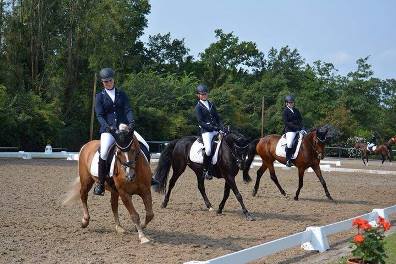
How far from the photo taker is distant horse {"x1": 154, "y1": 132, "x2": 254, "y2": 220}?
10.5 meters

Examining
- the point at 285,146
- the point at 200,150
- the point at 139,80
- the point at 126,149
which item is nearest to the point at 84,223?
the point at 126,149

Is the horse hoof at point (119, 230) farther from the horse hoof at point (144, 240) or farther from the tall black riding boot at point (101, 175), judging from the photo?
the horse hoof at point (144, 240)

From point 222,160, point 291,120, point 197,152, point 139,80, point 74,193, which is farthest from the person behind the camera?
point 139,80

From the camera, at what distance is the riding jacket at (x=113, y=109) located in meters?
8.45

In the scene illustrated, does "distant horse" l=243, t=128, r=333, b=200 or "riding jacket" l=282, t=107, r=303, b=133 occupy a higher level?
"riding jacket" l=282, t=107, r=303, b=133

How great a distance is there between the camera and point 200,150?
11438 millimetres

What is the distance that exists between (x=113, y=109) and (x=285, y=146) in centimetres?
730

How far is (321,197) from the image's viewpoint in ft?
48.6

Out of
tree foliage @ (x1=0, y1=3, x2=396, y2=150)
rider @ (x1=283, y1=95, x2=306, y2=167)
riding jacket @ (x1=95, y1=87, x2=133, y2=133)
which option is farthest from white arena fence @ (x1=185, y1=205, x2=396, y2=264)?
tree foliage @ (x1=0, y1=3, x2=396, y2=150)

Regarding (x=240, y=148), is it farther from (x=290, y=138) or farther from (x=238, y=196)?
(x=290, y=138)

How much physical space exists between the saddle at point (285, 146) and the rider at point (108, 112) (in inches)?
264

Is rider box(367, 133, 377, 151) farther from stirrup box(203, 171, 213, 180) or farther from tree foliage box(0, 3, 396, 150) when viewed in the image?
stirrup box(203, 171, 213, 180)

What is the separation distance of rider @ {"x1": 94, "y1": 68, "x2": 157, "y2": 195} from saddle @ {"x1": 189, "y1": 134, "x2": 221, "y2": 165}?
8.44 feet

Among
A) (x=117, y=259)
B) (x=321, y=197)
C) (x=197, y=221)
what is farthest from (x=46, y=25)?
(x=117, y=259)
